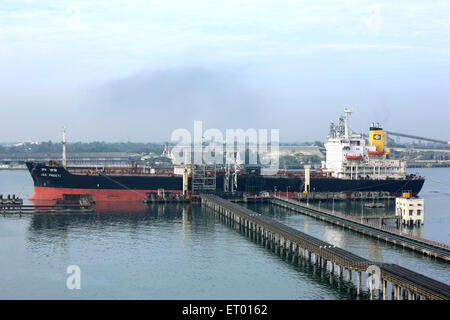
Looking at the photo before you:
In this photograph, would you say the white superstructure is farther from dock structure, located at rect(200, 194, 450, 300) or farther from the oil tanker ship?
dock structure, located at rect(200, 194, 450, 300)

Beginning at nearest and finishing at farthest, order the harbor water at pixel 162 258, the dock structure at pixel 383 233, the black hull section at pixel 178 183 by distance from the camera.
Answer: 1. the harbor water at pixel 162 258
2. the dock structure at pixel 383 233
3. the black hull section at pixel 178 183

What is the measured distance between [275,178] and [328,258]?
120 ft

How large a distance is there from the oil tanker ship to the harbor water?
10.0m

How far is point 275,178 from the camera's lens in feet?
218

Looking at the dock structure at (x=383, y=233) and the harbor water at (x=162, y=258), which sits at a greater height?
the dock structure at (x=383, y=233)

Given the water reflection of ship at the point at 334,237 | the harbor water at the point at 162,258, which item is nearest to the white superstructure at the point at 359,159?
the harbor water at the point at 162,258

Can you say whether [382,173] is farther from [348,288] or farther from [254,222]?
[348,288]

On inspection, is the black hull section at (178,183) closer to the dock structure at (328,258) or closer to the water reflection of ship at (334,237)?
the dock structure at (328,258)

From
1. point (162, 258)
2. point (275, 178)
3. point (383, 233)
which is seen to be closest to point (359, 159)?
point (275, 178)

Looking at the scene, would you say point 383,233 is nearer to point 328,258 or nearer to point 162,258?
point 328,258

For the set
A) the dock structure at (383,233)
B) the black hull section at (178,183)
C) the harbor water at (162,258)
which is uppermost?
the black hull section at (178,183)

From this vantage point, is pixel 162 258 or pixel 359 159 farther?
pixel 359 159

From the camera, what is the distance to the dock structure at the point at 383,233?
3459 cm

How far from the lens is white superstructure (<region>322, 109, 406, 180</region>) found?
6819 centimetres
